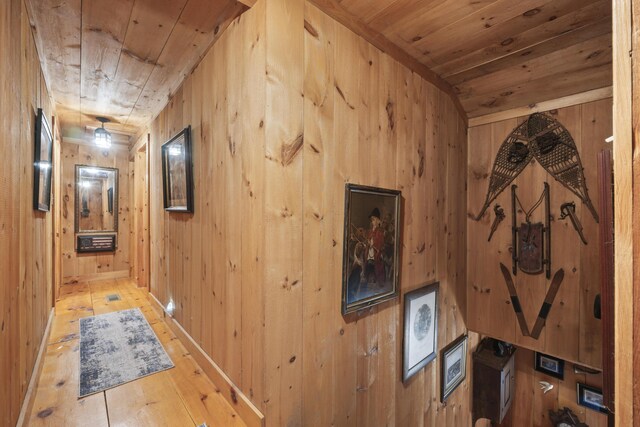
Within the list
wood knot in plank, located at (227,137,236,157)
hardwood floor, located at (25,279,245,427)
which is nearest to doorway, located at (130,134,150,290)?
hardwood floor, located at (25,279,245,427)

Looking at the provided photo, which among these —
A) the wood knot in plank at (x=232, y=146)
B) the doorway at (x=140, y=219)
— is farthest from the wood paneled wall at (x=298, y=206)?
the doorway at (x=140, y=219)

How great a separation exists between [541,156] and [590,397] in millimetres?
2079

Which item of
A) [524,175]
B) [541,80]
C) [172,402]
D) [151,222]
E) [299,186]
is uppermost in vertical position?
[541,80]

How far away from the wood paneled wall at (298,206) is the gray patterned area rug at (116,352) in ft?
0.92

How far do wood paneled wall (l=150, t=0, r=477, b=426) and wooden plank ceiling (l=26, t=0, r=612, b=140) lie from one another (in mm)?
128

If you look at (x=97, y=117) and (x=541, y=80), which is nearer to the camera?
(x=541, y=80)

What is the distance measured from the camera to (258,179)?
1.18 meters

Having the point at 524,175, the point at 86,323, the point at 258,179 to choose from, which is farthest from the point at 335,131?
the point at 86,323

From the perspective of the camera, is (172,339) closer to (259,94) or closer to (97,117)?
(259,94)

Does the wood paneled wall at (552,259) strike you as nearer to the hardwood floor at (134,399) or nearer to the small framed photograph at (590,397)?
the small framed photograph at (590,397)

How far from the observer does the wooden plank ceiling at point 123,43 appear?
52.6 inches

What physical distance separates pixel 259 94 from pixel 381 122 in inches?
30.7

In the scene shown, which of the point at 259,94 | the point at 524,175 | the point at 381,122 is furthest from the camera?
the point at 524,175

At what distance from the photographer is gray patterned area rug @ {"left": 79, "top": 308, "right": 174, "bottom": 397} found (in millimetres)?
1613
